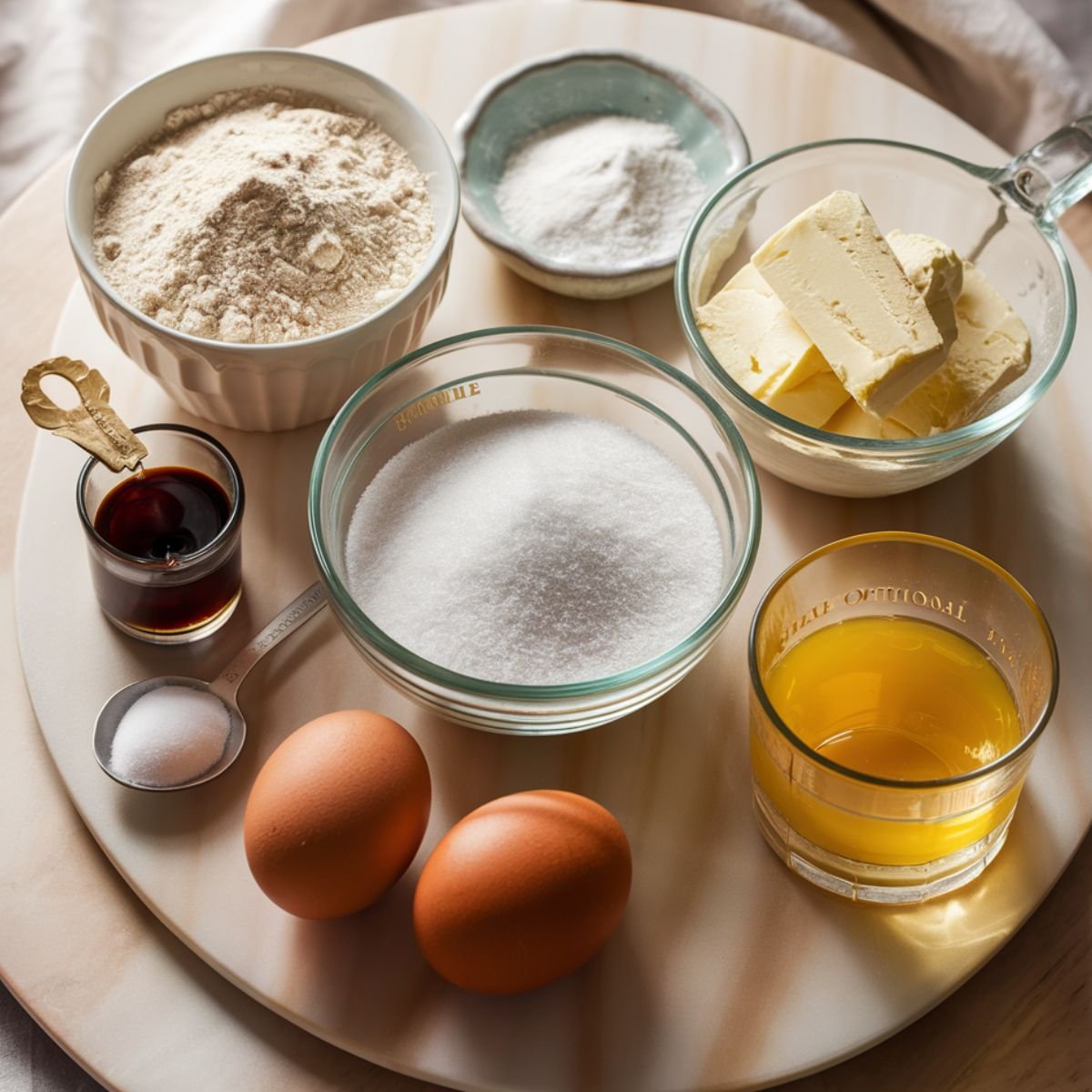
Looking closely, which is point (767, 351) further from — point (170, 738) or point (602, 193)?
point (170, 738)

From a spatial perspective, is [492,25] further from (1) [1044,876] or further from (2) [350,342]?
(1) [1044,876]

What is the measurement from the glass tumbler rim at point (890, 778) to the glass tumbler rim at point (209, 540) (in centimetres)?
43

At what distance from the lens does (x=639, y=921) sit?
1026mm

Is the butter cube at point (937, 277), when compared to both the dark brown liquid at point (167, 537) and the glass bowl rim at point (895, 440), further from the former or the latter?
the dark brown liquid at point (167, 537)

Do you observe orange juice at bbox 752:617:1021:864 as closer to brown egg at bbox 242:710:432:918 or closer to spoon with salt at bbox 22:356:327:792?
brown egg at bbox 242:710:432:918

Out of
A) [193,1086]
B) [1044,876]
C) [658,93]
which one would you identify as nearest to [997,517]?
[1044,876]

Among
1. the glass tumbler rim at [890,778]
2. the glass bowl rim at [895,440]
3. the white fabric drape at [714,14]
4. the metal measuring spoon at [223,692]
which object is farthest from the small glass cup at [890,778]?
the white fabric drape at [714,14]

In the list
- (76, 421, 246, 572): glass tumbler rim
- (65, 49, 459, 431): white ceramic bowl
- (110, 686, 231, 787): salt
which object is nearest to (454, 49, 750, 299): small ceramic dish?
(65, 49, 459, 431): white ceramic bowl

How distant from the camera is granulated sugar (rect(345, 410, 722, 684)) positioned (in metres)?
1.03

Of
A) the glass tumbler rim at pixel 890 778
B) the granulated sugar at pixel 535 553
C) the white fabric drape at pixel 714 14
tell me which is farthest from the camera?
the white fabric drape at pixel 714 14

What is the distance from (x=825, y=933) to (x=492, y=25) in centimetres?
114

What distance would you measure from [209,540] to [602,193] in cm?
57

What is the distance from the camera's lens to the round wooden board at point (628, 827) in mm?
977

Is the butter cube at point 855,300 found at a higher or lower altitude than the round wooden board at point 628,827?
higher
